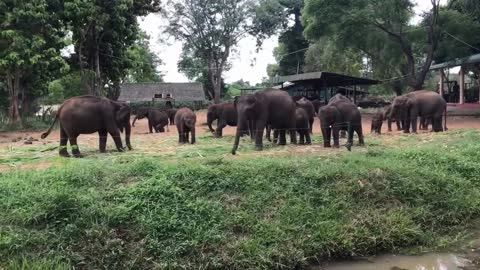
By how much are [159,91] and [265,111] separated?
1764 inches

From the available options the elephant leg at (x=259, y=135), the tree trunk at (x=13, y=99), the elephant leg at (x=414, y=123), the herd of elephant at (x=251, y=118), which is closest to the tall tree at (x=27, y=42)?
the tree trunk at (x=13, y=99)

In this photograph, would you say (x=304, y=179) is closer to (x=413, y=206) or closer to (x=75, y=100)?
(x=413, y=206)

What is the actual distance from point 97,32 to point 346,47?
15.2 metres

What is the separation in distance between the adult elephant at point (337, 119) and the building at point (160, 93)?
4249 centimetres

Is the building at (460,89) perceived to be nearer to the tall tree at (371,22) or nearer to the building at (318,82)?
the tall tree at (371,22)

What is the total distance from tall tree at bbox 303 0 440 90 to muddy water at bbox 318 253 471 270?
2206 centimetres

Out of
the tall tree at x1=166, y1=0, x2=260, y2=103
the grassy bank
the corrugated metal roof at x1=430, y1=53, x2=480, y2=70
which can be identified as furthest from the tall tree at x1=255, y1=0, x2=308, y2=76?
the grassy bank

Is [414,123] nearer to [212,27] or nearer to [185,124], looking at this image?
[185,124]

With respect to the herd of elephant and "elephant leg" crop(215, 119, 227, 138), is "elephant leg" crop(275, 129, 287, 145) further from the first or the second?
"elephant leg" crop(215, 119, 227, 138)

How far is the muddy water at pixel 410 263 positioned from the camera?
7.14 meters

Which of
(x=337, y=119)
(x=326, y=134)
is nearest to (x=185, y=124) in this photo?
(x=326, y=134)

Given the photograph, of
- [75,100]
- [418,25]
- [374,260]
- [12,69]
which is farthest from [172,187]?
[418,25]

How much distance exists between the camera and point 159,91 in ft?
184

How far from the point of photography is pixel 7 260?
20.5 feet
